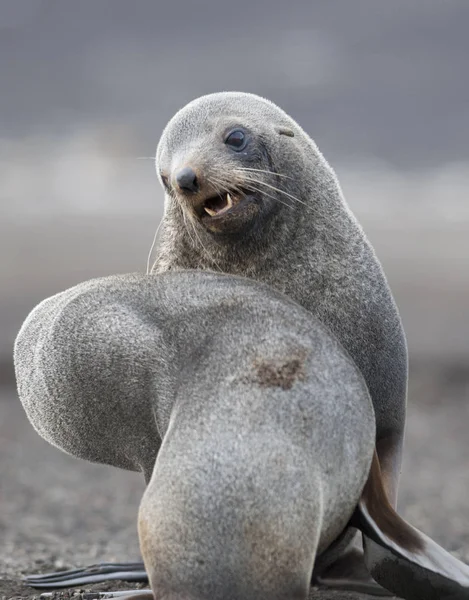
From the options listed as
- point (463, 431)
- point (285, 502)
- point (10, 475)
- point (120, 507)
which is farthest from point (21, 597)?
point (463, 431)

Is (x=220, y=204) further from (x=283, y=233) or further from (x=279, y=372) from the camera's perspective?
(x=279, y=372)

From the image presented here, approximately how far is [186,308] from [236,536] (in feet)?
4.10

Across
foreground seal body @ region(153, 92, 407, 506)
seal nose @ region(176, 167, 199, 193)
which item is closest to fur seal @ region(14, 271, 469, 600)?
seal nose @ region(176, 167, 199, 193)

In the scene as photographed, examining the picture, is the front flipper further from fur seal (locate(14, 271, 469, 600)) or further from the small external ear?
the small external ear

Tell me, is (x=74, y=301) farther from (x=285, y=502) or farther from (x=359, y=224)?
(x=359, y=224)

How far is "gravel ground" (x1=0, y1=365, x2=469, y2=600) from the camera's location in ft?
33.4

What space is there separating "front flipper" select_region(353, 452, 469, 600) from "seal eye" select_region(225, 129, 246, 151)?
6.92ft

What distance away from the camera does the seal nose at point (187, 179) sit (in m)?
6.25

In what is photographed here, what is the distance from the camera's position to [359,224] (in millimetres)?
7504

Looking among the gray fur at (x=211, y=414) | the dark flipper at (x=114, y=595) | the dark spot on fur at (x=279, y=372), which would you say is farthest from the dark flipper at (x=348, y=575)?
the dark spot on fur at (x=279, y=372)

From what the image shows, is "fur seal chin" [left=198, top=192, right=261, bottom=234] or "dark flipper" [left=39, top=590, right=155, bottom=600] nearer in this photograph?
"dark flipper" [left=39, top=590, right=155, bottom=600]

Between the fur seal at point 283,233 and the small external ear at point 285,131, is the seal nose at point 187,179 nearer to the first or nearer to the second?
the fur seal at point 283,233

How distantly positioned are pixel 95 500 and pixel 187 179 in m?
9.76

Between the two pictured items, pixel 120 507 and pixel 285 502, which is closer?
pixel 285 502
